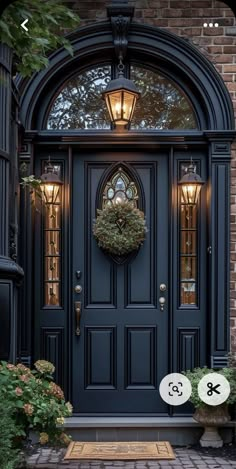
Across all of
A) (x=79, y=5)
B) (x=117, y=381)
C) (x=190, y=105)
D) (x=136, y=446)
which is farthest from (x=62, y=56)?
(x=136, y=446)

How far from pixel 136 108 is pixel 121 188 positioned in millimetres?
727

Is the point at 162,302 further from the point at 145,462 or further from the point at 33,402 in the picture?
the point at 33,402

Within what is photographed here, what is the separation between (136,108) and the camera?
679cm

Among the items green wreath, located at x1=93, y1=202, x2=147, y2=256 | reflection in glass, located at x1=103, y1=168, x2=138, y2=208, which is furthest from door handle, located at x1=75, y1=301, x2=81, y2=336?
reflection in glass, located at x1=103, y1=168, x2=138, y2=208

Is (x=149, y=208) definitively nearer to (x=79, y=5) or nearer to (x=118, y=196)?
(x=118, y=196)

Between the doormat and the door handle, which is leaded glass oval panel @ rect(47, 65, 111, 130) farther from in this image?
the doormat

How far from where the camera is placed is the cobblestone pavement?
18.0 ft

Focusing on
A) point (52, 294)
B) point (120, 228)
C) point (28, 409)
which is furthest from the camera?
point (52, 294)

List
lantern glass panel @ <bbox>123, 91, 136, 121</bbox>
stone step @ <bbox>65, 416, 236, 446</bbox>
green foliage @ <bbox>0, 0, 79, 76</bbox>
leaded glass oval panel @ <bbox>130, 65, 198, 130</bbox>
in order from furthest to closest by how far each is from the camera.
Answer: leaded glass oval panel @ <bbox>130, 65, 198, 130</bbox> → lantern glass panel @ <bbox>123, 91, 136, 121</bbox> → stone step @ <bbox>65, 416, 236, 446</bbox> → green foliage @ <bbox>0, 0, 79, 76</bbox>

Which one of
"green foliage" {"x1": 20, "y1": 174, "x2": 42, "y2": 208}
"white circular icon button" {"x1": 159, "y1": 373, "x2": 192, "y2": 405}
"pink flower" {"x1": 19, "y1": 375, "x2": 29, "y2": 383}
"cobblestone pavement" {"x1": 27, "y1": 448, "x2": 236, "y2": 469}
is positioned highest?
"green foliage" {"x1": 20, "y1": 174, "x2": 42, "y2": 208}

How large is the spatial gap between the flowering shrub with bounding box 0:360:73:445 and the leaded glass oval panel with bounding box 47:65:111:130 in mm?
2459

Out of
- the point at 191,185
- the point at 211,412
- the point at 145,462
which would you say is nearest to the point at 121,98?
the point at 191,185

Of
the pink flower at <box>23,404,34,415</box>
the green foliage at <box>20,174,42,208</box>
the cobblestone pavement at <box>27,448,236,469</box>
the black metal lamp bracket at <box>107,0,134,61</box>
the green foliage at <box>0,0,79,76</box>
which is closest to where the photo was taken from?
the green foliage at <box>0,0,79,76</box>

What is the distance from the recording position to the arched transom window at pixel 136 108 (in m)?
6.78
